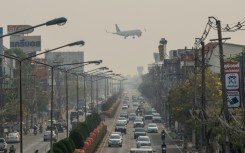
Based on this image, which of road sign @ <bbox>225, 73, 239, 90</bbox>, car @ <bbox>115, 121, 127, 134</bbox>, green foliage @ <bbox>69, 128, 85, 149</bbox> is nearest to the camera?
road sign @ <bbox>225, 73, 239, 90</bbox>

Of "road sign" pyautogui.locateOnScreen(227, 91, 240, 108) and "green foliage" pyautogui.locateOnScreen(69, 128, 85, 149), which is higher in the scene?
"road sign" pyautogui.locateOnScreen(227, 91, 240, 108)

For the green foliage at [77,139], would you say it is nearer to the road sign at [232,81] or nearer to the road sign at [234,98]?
the road sign at [232,81]

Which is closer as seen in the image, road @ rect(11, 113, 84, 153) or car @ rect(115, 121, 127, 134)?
road @ rect(11, 113, 84, 153)

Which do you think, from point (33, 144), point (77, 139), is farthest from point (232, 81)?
point (33, 144)

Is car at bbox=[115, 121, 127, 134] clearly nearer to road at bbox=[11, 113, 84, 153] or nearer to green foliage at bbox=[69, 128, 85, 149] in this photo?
road at bbox=[11, 113, 84, 153]

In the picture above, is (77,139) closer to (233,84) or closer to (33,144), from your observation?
(233,84)

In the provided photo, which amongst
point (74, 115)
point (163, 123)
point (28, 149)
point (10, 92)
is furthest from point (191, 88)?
point (74, 115)

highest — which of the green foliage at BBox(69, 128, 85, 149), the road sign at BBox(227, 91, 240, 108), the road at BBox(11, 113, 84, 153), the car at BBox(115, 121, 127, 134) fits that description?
the road sign at BBox(227, 91, 240, 108)

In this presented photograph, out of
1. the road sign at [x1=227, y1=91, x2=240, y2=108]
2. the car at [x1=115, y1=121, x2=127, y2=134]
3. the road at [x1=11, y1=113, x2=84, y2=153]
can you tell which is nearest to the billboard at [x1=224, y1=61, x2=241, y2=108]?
the road sign at [x1=227, y1=91, x2=240, y2=108]

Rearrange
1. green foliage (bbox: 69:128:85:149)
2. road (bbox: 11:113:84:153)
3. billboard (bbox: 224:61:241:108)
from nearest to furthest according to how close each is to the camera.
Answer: billboard (bbox: 224:61:241:108), green foliage (bbox: 69:128:85:149), road (bbox: 11:113:84:153)
